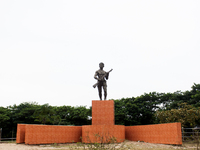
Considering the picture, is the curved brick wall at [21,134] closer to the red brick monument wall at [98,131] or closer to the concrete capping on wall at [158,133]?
the red brick monument wall at [98,131]

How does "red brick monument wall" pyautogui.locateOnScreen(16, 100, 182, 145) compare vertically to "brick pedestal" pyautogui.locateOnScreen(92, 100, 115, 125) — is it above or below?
below

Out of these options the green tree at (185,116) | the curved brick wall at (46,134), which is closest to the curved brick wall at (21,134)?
the curved brick wall at (46,134)

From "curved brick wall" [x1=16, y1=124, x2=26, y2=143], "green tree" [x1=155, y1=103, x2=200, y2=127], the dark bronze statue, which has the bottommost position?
"curved brick wall" [x1=16, y1=124, x2=26, y2=143]

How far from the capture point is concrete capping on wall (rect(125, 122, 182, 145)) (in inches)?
396

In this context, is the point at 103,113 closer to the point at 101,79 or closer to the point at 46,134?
the point at 101,79

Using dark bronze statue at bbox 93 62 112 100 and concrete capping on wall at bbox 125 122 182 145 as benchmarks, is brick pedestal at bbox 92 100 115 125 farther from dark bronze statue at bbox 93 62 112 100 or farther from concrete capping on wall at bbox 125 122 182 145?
concrete capping on wall at bbox 125 122 182 145

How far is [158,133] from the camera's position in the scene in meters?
11.3

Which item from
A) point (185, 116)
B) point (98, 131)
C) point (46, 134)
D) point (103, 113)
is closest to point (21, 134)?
point (46, 134)

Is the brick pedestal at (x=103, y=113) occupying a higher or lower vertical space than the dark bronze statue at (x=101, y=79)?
lower

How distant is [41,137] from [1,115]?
14497 millimetres

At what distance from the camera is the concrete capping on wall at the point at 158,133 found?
10062mm

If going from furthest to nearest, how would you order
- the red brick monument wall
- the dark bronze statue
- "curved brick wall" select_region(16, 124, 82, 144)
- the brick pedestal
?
the dark bronze statue
the brick pedestal
"curved brick wall" select_region(16, 124, 82, 144)
the red brick monument wall

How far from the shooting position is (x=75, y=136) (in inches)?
488

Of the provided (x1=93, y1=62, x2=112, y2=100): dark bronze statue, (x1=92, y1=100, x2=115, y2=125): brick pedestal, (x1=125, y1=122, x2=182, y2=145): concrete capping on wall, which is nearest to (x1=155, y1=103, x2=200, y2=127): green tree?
(x1=125, y1=122, x2=182, y2=145): concrete capping on wall
